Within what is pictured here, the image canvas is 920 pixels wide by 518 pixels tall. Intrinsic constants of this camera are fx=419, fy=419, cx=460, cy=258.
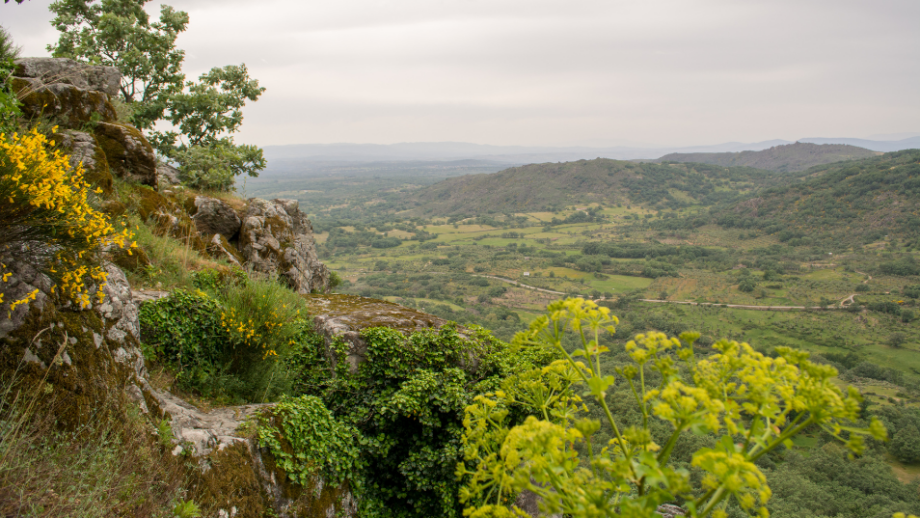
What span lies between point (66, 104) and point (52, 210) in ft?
26.1

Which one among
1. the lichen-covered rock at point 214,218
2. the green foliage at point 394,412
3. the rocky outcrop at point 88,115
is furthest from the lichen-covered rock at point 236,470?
the lichen-covered rock at point 214,218

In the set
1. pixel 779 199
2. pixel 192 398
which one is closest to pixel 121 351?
pixel 192 398

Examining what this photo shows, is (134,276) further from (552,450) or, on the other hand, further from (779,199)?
(779,199)

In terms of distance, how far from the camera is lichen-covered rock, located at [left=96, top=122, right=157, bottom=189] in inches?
384

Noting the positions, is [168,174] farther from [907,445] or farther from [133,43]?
[907,445]

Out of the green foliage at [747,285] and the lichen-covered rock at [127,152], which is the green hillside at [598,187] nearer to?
the green foliage at [747,285]

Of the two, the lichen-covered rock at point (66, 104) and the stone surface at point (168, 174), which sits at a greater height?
the lichen-covered rock at point (66, 104)

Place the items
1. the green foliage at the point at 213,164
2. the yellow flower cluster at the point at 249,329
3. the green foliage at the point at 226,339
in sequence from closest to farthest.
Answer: the green foliage at the point at 226,339, the yellow flower cluster at the point at 249,329, the green foliage at the point at 213,164

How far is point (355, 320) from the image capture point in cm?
738

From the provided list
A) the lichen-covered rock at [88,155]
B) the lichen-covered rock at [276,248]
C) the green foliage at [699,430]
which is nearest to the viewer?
the green foliage at [699,430]

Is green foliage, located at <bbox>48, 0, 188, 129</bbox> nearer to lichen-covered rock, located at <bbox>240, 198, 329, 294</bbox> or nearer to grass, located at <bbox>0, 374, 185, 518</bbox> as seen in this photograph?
lichen-covered rock, located at <bbox>240, 198, 329, 294</bbox>

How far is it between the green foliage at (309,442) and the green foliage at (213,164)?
11244 mm

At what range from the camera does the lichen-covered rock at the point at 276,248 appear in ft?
40.9

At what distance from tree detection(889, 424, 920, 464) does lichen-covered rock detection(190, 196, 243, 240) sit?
124 feet
